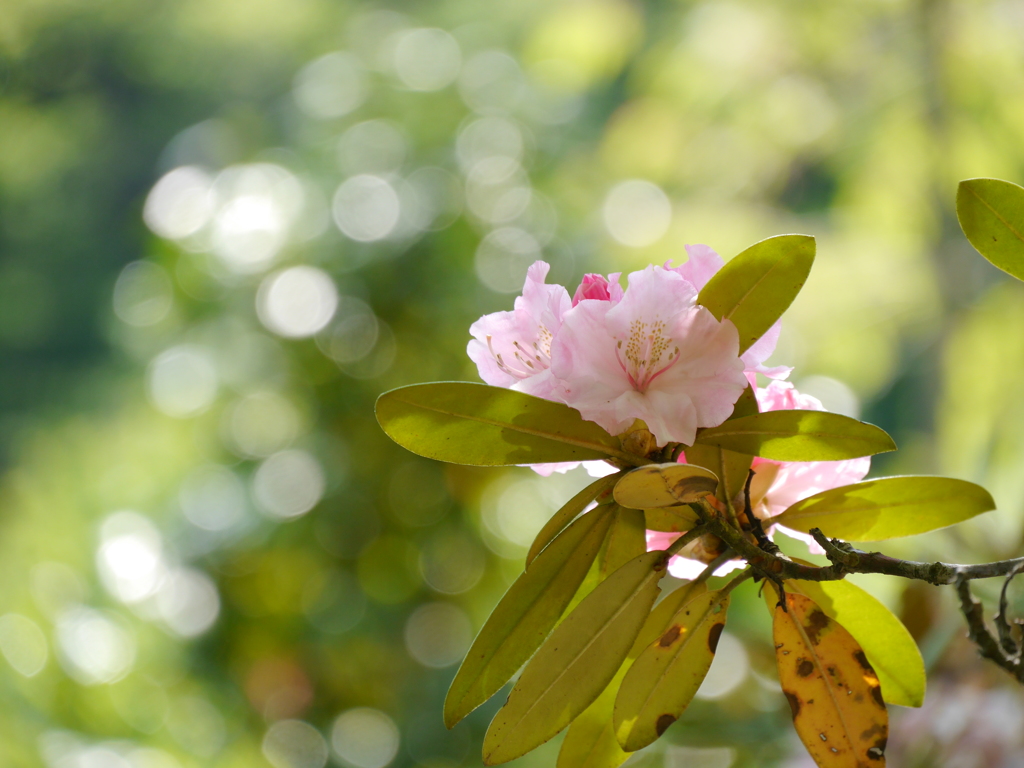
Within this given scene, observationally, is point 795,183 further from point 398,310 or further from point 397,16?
point 398,310

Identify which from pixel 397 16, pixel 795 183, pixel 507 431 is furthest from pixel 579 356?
pixel 795 183

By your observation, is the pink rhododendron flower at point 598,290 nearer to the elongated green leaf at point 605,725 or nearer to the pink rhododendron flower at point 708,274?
the pink rhododendron flower at point 708,274

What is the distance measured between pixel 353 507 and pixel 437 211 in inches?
23.9

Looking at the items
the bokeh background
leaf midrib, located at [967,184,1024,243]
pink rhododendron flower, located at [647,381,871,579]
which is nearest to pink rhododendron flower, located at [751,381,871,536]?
pink rhododendron flower, located at [647,381,871,579]

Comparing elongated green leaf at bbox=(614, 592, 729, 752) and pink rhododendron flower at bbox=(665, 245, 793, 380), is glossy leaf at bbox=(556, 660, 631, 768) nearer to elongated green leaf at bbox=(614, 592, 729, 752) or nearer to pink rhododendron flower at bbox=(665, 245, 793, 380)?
elongated green leaf at bbox=(614, 592, 729, 752)

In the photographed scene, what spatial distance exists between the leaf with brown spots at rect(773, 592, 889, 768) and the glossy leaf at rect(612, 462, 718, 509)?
0.27 feet

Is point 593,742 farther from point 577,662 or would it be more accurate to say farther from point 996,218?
point 996,218

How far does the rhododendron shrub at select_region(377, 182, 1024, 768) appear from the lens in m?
0.31

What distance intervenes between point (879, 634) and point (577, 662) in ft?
0.46

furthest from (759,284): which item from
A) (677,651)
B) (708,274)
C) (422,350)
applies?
(422,350)

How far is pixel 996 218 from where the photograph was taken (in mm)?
309

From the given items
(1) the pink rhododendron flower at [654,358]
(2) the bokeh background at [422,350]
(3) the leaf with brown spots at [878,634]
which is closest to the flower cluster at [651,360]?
(1) the pink rhododendron flower at [654,358]

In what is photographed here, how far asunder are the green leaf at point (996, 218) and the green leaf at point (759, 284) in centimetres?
6

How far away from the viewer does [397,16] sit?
266 centimetres
